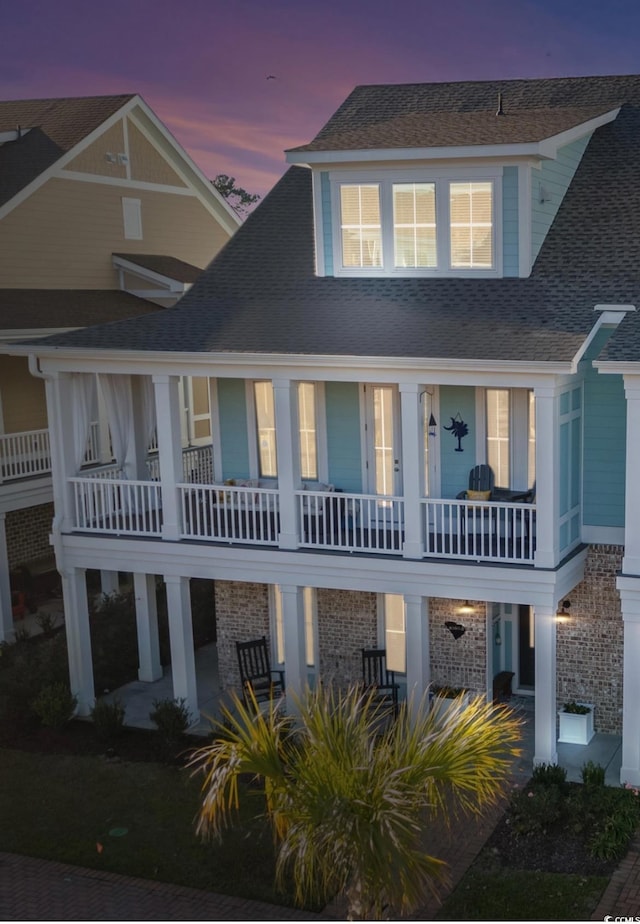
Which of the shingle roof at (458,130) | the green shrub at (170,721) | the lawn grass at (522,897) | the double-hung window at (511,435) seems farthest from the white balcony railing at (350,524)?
the shingle roof at (458,130)

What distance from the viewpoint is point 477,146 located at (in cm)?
1585

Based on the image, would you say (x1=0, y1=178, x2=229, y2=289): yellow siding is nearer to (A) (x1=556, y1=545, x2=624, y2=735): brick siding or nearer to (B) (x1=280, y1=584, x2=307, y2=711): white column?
(B) (x1=280, y1=584, x2=307, y2=711): white column

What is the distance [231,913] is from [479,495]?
6900 mm

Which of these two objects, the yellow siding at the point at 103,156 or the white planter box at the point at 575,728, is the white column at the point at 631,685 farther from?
the yellow siding at the point at 103,156

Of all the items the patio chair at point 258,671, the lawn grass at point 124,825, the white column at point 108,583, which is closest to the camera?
the lawn grass at point 124,825

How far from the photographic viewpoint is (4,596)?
21.2 meters

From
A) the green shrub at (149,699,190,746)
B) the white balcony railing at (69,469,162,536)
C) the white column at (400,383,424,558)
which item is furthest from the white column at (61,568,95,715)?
the white column at (400,383,424,558)

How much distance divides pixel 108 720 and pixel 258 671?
2644 mm

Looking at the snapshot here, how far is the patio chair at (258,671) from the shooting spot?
17.2 meters

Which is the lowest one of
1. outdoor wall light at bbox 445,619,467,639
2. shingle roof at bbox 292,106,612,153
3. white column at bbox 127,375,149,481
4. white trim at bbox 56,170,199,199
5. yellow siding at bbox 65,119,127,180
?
outdoor wall light at bbox 445,619,467,639

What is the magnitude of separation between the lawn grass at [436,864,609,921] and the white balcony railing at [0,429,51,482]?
512 inches

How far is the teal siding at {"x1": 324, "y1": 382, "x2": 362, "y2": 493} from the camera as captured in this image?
1705 centimetres

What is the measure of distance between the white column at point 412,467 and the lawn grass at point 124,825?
4.04 meters

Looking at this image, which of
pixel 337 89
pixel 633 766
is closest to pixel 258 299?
pixel 337 89
